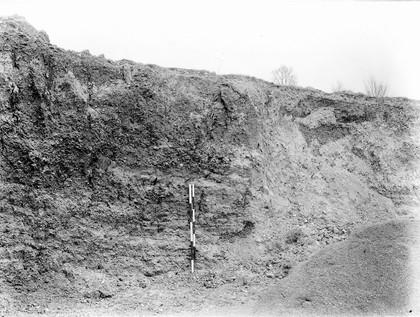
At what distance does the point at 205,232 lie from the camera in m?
10.4

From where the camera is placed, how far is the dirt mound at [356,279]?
7785 mm

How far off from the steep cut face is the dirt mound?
1.24 m

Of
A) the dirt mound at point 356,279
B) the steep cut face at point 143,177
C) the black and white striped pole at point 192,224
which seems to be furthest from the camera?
the black and white striped pole at point 192,224

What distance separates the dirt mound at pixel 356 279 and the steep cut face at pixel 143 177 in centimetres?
124

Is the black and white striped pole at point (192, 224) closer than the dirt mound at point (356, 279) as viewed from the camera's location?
No

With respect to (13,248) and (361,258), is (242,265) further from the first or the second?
(13,248)

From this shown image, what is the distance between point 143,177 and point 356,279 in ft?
16.5

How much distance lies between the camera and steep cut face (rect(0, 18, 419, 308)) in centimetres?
949

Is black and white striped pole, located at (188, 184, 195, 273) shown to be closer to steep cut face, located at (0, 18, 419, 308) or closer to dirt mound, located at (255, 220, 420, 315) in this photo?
steep cut face, located at (0, 18, 419, 308)

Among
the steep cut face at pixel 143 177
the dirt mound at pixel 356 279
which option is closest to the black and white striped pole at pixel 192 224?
the steep cut face at pixel 143 177

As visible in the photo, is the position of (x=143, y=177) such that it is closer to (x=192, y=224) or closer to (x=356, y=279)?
(x=192, y=224)

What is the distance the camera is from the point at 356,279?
8.23m

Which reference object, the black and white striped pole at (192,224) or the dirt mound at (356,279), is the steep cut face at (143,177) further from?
the dirt mound at (356,279)

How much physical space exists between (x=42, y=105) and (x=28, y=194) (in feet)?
6.53
